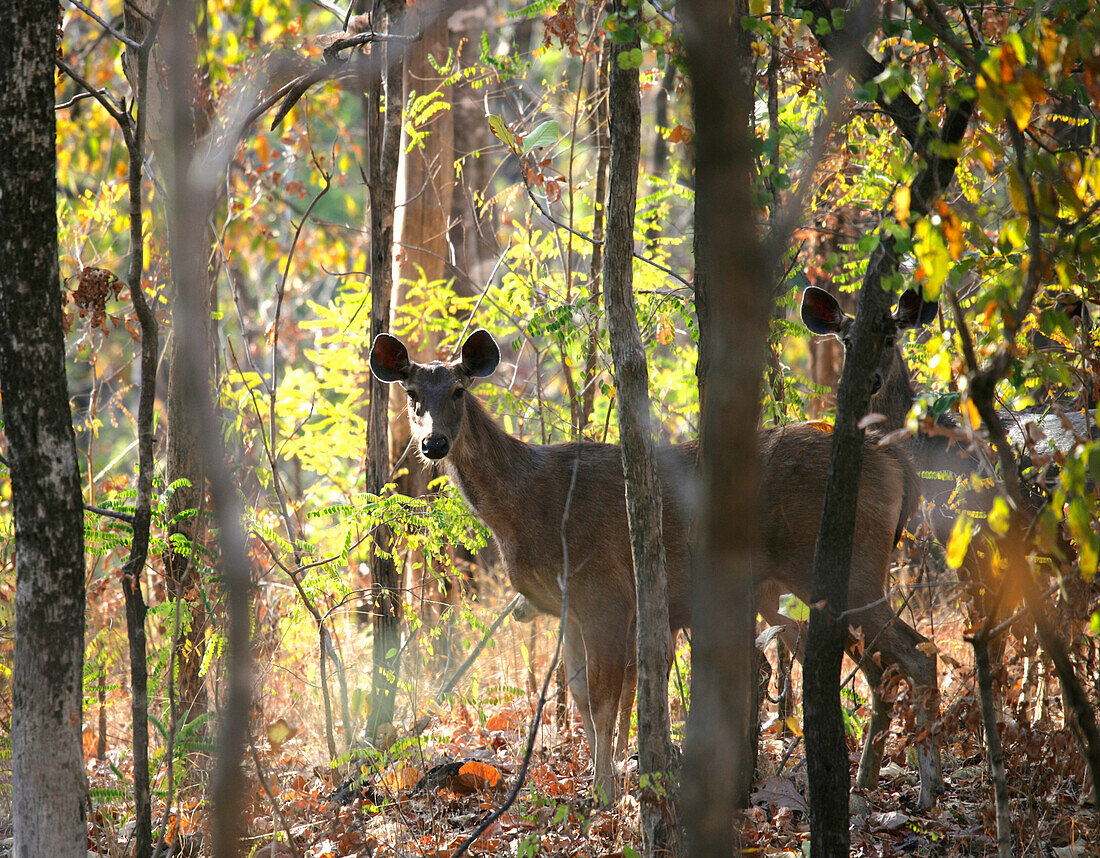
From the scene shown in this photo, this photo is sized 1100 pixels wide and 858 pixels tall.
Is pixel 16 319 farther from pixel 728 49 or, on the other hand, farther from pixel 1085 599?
pixel 1085 599

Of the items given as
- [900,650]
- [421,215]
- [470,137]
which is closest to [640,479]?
[900,650]

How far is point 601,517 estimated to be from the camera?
285 inches

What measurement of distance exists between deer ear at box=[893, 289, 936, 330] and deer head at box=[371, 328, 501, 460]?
312 centimetres

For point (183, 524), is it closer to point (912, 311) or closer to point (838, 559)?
point (838, 559)

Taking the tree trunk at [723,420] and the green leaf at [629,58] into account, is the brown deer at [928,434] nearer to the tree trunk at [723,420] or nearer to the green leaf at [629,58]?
the green leaf at [629,58]

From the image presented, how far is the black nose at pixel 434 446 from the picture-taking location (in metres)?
6.66

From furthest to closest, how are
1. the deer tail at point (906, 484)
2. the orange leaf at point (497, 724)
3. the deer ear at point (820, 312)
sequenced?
the orange leaf at point (497, 724)
the deer tail at point (906, 484)
the deer ear at point (820, 312)

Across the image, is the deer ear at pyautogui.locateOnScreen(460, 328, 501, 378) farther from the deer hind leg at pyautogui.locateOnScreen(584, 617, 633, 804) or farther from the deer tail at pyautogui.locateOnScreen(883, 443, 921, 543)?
the deer tail at pyautogui.locateOnScreen(883, 443, 921, 543)

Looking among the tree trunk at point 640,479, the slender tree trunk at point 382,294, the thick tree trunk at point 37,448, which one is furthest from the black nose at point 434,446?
the thick tree trunk at point 37,448

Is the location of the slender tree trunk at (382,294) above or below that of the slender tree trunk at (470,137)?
below

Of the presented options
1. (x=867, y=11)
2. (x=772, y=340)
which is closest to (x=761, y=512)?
(x=772, y=340)

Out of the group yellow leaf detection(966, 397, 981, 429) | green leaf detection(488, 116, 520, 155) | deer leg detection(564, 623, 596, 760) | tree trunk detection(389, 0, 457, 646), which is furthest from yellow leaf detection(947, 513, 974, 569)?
tree trunk detection(389, 0, 457, 646)

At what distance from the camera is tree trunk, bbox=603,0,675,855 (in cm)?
445

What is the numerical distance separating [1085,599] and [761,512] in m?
2.74
